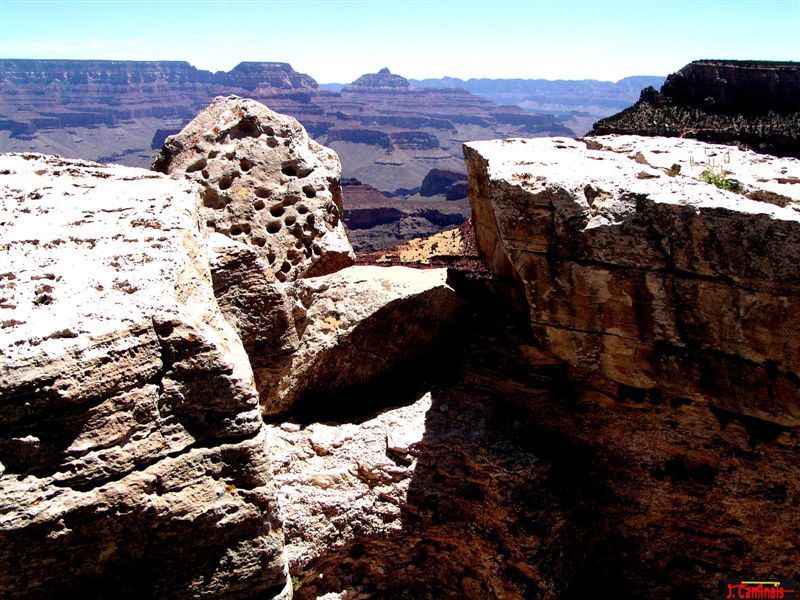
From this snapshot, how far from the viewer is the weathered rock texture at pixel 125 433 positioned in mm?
5223

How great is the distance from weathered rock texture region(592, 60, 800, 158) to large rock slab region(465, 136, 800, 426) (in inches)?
1155

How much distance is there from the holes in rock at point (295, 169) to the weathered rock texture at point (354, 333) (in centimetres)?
159

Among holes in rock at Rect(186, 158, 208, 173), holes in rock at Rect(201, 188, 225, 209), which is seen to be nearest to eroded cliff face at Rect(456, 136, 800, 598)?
holes in rock at Rect(201, 188, 225, 209)

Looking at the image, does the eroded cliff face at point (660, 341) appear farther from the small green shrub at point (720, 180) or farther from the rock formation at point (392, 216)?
the rock formation at point (392, 216)

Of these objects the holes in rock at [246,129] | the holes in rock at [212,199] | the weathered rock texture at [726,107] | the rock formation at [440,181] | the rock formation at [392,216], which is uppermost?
the weathered rock texture at [726,107]

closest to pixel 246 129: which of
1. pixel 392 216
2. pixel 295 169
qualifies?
pixel 295 169

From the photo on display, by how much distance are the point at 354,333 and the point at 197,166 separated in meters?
3.32

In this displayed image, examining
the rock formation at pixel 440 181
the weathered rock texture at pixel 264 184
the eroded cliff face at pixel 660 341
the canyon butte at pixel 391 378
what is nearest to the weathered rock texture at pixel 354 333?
the canyon butte at pixel 391 378

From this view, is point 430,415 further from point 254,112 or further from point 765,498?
point 254,112

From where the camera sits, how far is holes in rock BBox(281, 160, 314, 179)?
34.2 ft

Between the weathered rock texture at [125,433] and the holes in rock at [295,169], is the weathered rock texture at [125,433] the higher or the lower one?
the lower one

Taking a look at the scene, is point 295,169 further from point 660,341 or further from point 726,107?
point 726,107

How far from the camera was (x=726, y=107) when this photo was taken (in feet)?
144

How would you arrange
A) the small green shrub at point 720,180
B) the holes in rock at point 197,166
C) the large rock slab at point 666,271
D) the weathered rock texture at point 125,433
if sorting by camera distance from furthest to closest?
the holes in rock at point 197,166, the small green shrub at point 720,180, the large rock slab at point 666,271, the weathered rock texture at point 125,433
